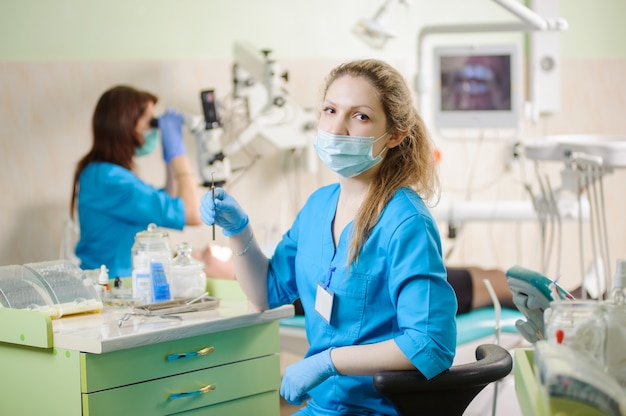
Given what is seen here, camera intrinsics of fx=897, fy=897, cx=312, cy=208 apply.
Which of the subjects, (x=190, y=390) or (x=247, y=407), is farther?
(x=247, y=407)

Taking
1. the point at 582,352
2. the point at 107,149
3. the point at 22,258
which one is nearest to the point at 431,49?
the point at 107,149

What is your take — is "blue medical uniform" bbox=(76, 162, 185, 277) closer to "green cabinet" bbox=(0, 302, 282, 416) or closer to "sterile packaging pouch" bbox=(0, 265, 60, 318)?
"sterile packaging pouch" bbox=(0, 265, 60, 318)

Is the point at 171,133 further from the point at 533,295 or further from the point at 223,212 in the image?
the point at 533,295

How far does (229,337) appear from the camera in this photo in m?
2.25

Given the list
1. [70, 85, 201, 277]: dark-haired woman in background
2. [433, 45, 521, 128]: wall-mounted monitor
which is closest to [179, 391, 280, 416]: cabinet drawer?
[70, 85, 201, 277]: dark-haired woman in background

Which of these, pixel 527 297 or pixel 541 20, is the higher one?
pixel 541 20

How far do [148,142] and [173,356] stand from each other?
1.52 meters

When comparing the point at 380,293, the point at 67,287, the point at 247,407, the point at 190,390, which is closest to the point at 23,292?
the point at 67,287

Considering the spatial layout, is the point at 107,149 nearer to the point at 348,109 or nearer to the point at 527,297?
the point at 348,109

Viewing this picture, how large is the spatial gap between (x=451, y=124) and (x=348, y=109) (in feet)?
7.86

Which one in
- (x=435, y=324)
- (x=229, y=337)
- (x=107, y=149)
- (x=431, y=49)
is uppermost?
(x=431, y=49)

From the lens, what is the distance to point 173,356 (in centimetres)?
211

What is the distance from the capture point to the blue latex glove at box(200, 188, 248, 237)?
2.03 m

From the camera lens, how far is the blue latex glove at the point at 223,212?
2031 millimetres
